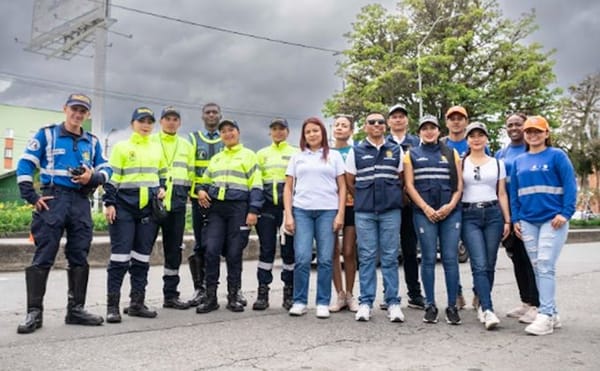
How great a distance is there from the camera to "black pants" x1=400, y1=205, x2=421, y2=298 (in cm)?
616

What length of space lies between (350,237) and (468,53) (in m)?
26.0

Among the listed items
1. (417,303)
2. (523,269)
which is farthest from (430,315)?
(523,269)

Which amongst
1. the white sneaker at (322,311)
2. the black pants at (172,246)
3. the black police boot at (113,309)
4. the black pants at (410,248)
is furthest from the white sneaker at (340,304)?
the black police boot at (113,309)

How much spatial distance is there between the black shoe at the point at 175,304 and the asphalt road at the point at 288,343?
0.19 m

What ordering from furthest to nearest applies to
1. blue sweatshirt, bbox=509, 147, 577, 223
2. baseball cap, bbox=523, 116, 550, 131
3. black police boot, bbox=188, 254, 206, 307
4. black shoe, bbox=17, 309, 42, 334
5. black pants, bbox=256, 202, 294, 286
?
black police boot, bbox=188, 254, 206, 307
black pants, bbox=256, 202, 294, 286
baseball cap, bbox=523, 116, 550, 131
blue sweatshirt, bbox=509, 147, 577, 223
black shoe, bbox=17, 309, 42, 334

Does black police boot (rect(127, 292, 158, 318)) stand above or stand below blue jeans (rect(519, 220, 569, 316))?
below

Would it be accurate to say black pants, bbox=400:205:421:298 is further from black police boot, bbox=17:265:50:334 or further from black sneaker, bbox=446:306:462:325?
black police boot, bbox=17:265:50:334

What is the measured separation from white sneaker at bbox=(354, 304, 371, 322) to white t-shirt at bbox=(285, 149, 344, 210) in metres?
1.05

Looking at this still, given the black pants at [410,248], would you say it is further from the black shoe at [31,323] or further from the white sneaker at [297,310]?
the black shoe at [31,323]

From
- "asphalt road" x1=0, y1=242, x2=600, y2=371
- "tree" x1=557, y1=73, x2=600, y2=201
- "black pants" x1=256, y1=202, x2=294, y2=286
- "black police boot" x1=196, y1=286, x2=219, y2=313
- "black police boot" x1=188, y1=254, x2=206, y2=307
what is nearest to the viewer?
"asphalt road" x1=0, y1=242, x2=600, y2=371

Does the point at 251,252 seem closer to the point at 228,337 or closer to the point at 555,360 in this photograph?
the point at 228,337

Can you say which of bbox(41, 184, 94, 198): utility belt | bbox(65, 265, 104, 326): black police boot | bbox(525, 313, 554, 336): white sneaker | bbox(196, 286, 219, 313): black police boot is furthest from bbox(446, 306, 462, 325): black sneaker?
bbox(41, 184, 94, 198): utility belt

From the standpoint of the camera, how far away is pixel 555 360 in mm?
4121

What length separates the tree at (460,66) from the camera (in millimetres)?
28344
